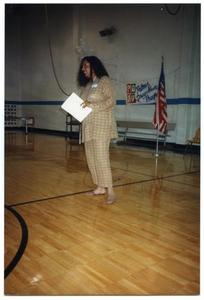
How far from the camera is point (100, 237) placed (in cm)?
172

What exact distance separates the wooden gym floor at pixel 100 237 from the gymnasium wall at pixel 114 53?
2893 mm

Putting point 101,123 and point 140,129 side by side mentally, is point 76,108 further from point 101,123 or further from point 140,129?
point 140,129

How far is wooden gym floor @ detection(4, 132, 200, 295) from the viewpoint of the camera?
123 cm

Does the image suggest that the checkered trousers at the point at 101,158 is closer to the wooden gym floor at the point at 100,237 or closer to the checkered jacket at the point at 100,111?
the checkered jacket at the point at 100,111

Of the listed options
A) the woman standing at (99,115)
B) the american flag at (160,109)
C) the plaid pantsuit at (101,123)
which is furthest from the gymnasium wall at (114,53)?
the plaid pantsuit at (101,123)

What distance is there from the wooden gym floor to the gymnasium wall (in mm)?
2893

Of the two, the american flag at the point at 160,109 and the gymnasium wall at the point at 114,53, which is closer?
the american flag at the point at 160,109

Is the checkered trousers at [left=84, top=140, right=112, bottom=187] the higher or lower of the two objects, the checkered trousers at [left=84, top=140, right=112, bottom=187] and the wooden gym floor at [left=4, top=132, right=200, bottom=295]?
the higher

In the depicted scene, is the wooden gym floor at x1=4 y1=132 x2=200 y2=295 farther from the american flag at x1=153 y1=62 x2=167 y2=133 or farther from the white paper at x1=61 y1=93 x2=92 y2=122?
the american flag at x1=153 y1=62 x2=167 y2=133

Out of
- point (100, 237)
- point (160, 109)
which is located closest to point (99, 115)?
point (100, 237)

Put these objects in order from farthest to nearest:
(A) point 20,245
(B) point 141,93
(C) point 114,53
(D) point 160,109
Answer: (C) point 114,53, (B) point 141,93, (D) point 160,109, (A) point 20,245

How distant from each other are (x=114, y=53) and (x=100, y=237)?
22.3ft

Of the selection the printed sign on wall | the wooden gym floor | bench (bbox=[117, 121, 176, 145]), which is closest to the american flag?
bench (bbox=[117, 121, 176, 145])

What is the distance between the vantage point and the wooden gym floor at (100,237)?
1.23 m
